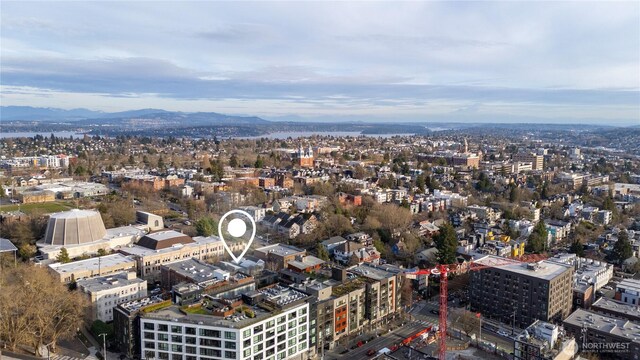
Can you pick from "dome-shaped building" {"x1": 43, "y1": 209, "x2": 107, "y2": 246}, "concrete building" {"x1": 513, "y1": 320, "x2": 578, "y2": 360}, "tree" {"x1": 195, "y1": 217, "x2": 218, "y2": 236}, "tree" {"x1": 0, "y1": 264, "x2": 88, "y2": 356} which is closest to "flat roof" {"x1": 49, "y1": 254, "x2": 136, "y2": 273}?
"dome-shaped building" {"x1": 43, "y1": 209, "x2": 107, "y2": 246}

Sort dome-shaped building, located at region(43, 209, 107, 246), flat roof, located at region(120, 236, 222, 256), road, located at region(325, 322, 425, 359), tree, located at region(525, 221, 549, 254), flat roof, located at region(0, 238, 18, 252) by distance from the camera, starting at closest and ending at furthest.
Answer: road, located at region(325, 322, 425, 359) → flat roof, located at region(0, 238, 18, 252) → flat roof, located at region(120, 236, 222, 256) → dome-shaped building, located at region(43, 209, 107, 246) → tree, located at region(525, 221, 549, 254)

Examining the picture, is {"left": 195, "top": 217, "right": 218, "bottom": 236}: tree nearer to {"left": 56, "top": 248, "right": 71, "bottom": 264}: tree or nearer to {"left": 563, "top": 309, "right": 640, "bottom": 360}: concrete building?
{"left": 56, "top": 248, "right": 71, "bottom": 264}: tree

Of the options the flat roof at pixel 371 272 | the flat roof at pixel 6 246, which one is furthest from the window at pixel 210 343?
the flat roof at pixel 6 246

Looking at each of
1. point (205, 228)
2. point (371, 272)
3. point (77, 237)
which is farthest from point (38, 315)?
point (205, 228)

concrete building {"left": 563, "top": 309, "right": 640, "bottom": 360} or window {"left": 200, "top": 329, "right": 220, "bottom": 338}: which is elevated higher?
window {"left": 200, "top": 329, "right": 220, "bottom": 338}

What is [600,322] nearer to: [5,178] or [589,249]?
[589,249]

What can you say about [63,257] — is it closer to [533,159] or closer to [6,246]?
[6,246]

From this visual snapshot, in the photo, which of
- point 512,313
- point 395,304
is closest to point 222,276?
point 395,304
